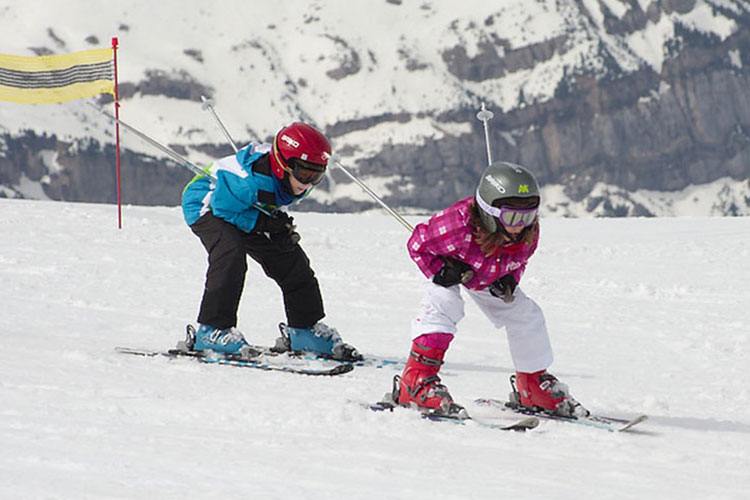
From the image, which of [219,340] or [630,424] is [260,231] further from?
[630,424]

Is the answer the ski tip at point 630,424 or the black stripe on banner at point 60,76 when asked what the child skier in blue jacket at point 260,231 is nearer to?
the ski tip at point 630,424

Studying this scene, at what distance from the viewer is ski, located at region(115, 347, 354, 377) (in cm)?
547

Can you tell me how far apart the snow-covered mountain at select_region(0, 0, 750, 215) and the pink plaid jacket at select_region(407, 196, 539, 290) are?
17300 centimetres

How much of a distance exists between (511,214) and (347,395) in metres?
1.13

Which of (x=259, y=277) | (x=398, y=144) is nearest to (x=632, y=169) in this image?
(x=398, y=144)

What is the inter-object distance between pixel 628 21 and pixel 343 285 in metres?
187

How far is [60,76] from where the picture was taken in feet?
62.6

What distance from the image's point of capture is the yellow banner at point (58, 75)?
61.4ft

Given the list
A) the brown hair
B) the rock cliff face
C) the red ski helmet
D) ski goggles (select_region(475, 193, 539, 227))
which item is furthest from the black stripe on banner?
the rock cliff face

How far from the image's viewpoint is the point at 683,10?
190 m

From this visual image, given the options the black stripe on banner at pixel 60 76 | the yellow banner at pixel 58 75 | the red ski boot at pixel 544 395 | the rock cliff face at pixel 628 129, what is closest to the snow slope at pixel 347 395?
the red ski boot at pixel 544 395

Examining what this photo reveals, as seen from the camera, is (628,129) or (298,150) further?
(628,129)

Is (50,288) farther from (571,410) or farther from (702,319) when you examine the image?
(571,410)

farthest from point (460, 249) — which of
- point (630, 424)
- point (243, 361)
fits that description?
point (243, 361)
